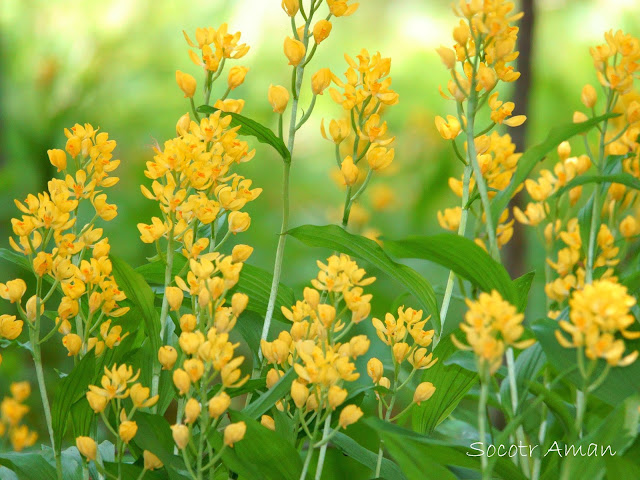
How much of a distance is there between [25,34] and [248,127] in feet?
7.25

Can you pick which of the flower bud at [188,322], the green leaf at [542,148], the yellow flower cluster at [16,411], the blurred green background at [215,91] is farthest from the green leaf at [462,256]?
the blurred green background at [215,91]

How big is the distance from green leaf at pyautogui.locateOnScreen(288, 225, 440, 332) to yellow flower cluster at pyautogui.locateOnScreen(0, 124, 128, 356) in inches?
5.8

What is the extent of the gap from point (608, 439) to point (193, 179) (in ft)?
1.03

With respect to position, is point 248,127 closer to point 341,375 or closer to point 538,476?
point 341,375

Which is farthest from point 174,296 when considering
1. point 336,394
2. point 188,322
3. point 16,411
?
point 16,411

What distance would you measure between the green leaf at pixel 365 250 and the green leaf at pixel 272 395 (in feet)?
0.33

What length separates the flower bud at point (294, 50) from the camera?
0.53 m

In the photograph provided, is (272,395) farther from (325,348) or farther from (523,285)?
(523,285)

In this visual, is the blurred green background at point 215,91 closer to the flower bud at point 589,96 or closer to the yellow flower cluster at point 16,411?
the yellow flower cluster at point 16,411

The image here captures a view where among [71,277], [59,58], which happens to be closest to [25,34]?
[59,58]

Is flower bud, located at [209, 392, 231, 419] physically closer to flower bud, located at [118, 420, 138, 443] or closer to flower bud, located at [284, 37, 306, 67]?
flower bud, located at [118, 420, 138, 443]

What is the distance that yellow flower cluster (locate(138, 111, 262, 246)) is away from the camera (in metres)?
0.50

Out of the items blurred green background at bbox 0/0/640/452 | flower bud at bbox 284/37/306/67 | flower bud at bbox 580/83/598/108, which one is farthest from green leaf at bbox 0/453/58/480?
blurred green background at bbox 0/0/640/452

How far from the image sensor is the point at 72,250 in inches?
21.1
